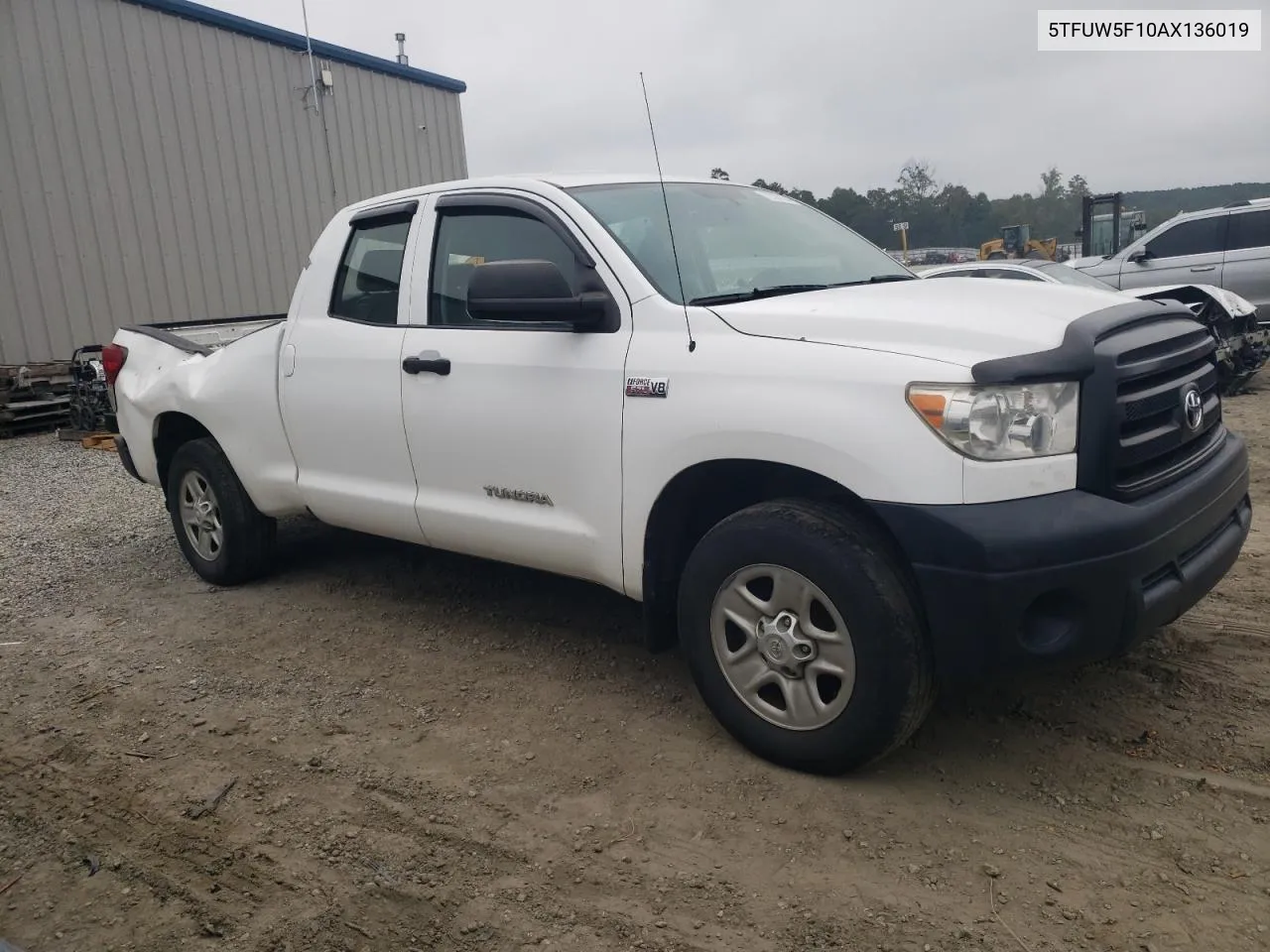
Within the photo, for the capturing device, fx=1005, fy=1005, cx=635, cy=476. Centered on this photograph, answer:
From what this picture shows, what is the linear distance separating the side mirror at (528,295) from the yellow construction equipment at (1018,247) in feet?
65.8

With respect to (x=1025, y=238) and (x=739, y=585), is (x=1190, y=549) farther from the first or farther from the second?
(x=1025, y=238)

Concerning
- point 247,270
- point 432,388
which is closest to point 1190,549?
point 432,388

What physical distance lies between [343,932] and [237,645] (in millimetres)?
2256

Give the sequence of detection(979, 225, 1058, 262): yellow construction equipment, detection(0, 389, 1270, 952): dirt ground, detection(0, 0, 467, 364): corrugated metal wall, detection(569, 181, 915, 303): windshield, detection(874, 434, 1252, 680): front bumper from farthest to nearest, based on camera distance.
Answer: detection(979, 225, 1058, 262): yellow construction equipment → detection(0, 0, 467, 364): corrugated metal wall → detection(569, 181, 915, 303): windshield → detection(874, 434, 1252, 680): front bumper → detection(0, 389, 1270, 952): dirt ground

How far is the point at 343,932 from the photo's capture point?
8.16 feet

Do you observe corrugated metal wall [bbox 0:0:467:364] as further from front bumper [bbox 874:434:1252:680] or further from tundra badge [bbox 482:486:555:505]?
front bumper [bbox 874:434:1252:680]

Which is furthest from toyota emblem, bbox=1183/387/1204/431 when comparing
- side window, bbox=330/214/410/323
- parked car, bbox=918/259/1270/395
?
parked car, bbox=918/259/1270/395

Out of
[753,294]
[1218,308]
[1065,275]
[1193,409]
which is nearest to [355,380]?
[753,294]

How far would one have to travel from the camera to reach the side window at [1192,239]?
11891 millimetres

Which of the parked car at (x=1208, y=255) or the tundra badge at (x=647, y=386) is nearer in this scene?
the tundra badge at (x=647, y=386)

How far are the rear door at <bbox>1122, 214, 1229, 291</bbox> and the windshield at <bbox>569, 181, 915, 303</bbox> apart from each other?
9411 millimetres

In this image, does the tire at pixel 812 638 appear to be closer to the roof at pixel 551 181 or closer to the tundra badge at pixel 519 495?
the tundra badge at pixel 519 495

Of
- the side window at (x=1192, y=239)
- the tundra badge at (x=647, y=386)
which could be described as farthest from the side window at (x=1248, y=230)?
the tundra badge at (x=647, y=386)

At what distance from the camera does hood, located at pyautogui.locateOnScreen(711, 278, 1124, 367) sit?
2734mm
